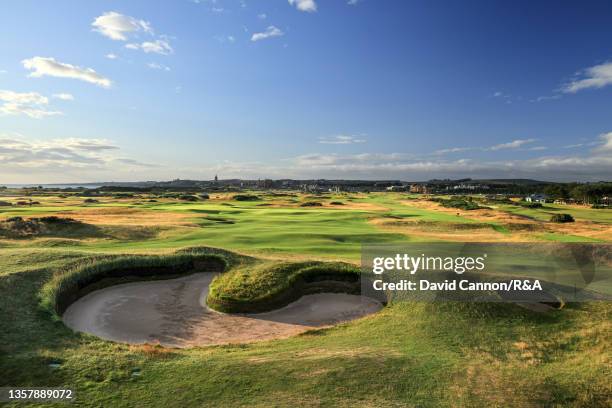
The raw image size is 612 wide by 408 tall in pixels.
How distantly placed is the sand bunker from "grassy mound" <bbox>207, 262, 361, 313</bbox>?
1.68 ft

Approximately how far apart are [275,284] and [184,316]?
558 cm

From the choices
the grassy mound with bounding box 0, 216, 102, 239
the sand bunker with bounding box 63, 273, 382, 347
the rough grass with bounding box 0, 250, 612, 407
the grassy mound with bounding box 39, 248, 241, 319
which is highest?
the grassy mound with bounding box 0, 216, 102, 239

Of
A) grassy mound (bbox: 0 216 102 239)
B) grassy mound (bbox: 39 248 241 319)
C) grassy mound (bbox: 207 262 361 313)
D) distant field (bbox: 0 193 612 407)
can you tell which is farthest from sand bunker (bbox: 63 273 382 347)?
grassy mound (bbox: 0 216 102 239)

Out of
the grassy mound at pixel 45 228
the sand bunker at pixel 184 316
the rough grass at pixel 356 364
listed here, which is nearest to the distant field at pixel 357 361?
→ the rough grass at pixel 356 364

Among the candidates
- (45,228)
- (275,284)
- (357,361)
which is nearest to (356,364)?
(357,361)

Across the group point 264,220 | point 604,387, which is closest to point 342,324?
point 604,387

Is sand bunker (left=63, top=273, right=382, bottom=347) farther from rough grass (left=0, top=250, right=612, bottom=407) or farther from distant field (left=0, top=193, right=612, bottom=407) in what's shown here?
rough grass (left=0, top=250, right=612, bottom=407)

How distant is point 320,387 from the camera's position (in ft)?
36.6

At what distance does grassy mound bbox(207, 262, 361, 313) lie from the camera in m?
21.2

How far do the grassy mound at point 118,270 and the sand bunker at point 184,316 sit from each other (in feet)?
2.14

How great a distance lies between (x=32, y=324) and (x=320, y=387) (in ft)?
43.3

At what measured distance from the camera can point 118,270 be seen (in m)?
24.9

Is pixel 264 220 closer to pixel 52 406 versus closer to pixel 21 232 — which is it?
pixel 21 232

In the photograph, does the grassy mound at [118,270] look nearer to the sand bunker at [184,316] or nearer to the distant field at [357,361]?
the sand bunker at [184,316]
